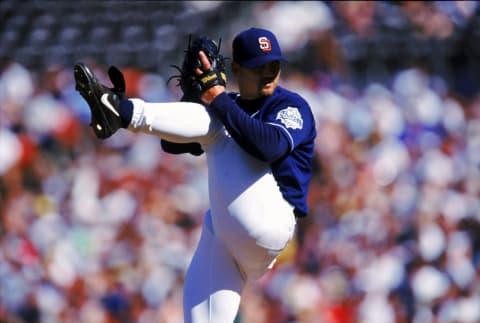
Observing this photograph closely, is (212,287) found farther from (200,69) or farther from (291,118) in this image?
(200,69)

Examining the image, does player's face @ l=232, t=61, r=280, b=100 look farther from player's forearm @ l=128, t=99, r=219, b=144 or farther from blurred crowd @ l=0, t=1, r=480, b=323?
blurred crowd @ l=0, t=1, r=480, b=323

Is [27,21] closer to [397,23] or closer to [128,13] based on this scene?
[128,13]

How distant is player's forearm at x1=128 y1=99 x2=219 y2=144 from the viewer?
3.30 metres

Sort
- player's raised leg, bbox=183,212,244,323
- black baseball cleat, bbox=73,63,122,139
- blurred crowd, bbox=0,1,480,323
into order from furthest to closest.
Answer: blurred crowd, bbox=0,1,480,323, player's raised leg, bbox=183,212,244,323, black baseball cleat, bbox=73,63,122,139

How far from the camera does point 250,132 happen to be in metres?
3.35

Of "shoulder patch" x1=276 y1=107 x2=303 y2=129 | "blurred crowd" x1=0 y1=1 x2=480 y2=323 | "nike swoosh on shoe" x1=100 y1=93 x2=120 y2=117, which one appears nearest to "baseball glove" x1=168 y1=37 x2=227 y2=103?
"shoulder patch" x1=276 y1=107 x2=303 y2=129

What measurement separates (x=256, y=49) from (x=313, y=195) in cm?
349

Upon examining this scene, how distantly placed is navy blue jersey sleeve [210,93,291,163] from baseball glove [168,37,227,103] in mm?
85

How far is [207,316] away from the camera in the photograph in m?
3.56

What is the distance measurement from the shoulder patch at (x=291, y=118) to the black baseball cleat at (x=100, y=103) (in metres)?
0.60

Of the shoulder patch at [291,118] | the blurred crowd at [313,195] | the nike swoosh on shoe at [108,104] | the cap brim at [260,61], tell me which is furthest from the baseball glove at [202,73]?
the blurred crowd at [313,195]

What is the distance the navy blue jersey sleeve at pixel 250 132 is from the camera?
335cm

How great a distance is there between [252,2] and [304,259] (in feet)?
6.25

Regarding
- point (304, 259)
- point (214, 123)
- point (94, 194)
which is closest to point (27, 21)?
point (94, 194)
